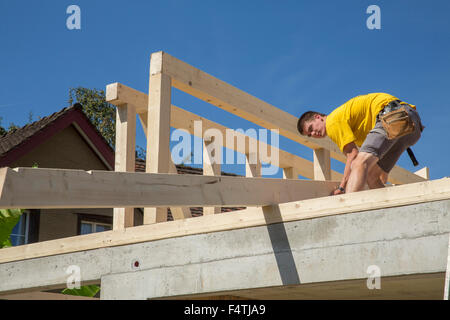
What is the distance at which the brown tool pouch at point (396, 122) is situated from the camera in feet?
15.8

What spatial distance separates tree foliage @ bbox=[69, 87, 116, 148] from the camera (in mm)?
24792

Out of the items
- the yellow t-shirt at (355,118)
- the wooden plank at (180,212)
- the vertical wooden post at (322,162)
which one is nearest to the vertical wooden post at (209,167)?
the wooden plank at (180,212)

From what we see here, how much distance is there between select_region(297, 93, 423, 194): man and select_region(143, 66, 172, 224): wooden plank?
4.37 ft

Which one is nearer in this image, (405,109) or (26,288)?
(405,109)

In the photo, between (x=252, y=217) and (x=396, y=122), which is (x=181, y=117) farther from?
(x=396, y=122)

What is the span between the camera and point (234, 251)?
4977 millimetres

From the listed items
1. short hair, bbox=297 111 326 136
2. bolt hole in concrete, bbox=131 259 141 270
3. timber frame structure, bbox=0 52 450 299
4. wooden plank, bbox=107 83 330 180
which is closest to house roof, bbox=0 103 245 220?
timber frame structure, bbox=0 52 450 299

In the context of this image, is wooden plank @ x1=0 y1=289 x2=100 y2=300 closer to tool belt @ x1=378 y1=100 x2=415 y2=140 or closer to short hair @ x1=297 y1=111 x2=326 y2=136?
short hair @ x1=297 y1=111 x2=326 y2=136

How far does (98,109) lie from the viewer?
2544 centimetres

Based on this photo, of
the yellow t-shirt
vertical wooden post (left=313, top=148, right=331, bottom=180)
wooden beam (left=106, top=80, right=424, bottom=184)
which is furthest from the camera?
vertical wooden post (left=313, top=148, right=331, bottom=180)

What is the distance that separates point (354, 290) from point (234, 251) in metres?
1.14

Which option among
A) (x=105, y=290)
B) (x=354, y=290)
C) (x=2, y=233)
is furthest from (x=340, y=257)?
(x=2, y=233)

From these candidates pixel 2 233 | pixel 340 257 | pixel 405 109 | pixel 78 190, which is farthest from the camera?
pixel 2 233
